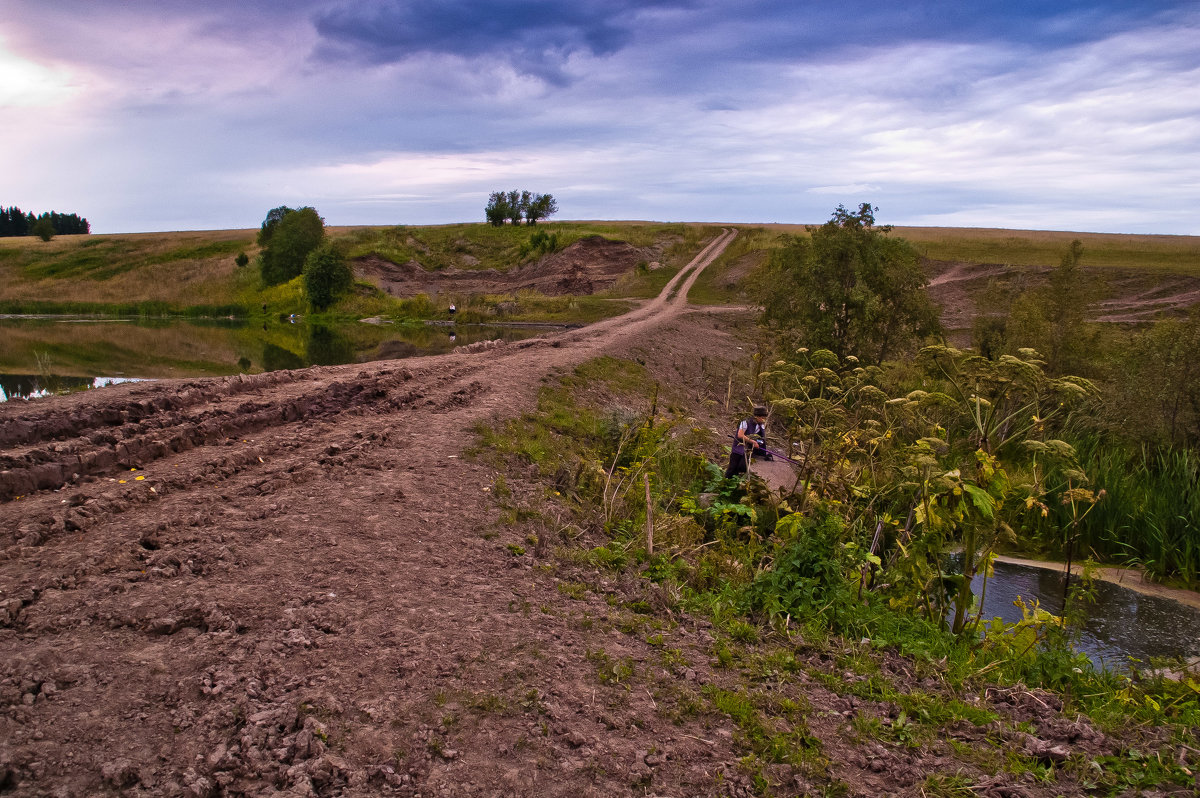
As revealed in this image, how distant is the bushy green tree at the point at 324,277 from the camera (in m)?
57.3

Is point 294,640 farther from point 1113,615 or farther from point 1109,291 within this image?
point 1109,291

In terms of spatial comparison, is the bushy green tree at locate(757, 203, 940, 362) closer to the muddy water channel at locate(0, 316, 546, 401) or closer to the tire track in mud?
the tire track in mud

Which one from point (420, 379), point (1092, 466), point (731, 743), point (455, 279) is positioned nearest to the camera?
point (731, 743)

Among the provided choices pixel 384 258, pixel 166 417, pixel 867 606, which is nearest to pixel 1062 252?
pixel 867 606

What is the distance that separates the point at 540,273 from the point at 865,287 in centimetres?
5202

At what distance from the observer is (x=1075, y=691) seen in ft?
18.6

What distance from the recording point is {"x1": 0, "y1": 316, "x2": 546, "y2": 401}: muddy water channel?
21828 mm

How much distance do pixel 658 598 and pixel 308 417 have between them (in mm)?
7461

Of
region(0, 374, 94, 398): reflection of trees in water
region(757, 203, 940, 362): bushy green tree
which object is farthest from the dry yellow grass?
region(0, 374, 94, 398): reflection of trees in water

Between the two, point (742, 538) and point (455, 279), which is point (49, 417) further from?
point (455, 279)

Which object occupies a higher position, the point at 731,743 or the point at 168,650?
the point at 168,650

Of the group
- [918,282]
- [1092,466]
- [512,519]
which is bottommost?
[1092,466]

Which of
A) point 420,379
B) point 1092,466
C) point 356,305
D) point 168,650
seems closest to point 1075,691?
point 168,650

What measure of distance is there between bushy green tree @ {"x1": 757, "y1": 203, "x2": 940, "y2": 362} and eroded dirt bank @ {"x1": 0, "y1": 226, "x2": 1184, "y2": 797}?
47.2 ft
